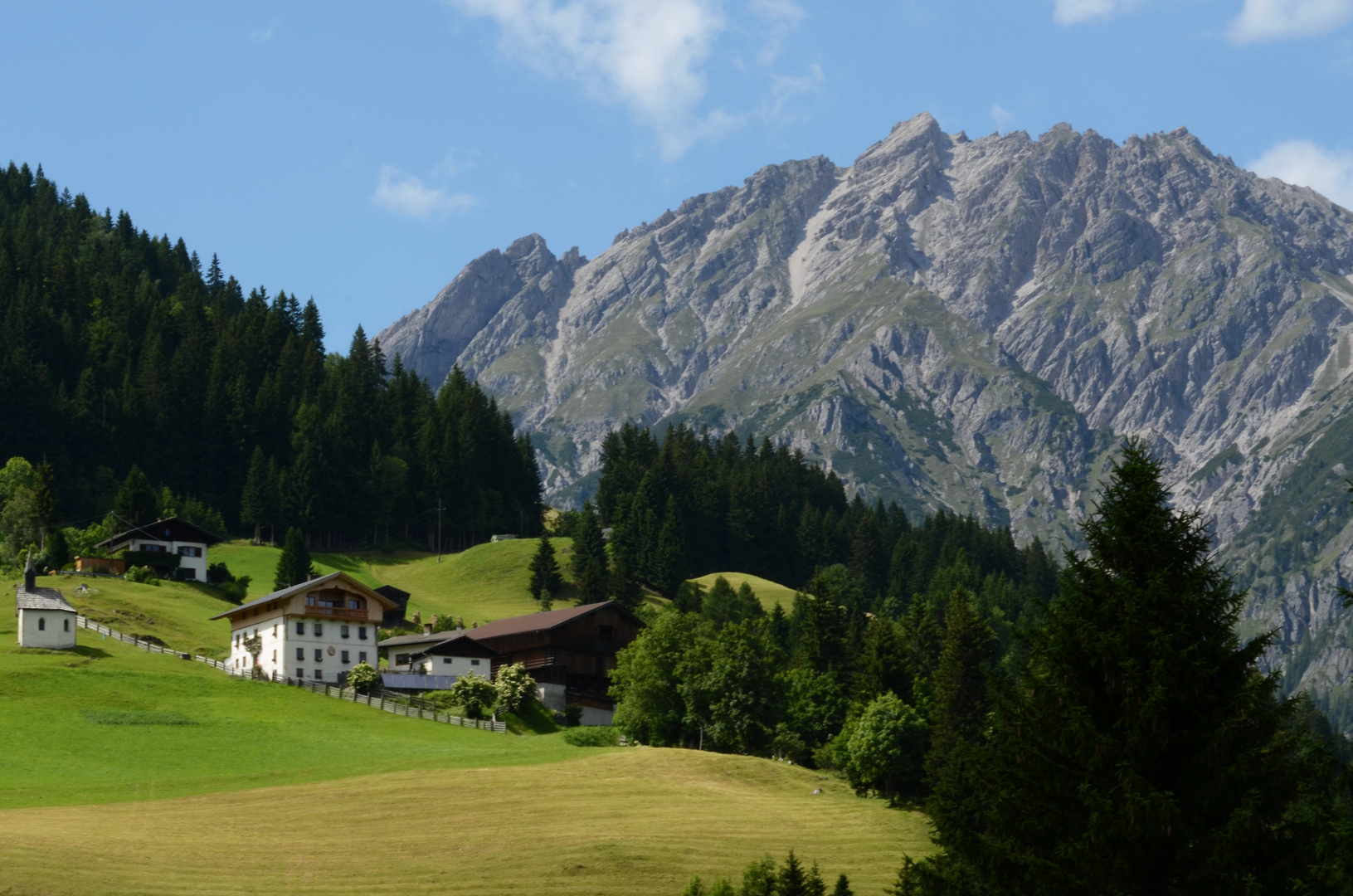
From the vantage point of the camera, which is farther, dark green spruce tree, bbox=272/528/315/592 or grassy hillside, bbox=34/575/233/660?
dark green spruce tree, bbox=272/528/315/592

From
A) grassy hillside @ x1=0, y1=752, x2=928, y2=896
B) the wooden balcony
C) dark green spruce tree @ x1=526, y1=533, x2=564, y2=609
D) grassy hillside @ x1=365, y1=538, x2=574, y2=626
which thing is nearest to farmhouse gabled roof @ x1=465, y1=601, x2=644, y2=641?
the wooden balcony

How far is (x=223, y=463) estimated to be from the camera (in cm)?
18438

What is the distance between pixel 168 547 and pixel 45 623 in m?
40.6

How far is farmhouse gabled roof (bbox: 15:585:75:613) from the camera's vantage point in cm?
9206

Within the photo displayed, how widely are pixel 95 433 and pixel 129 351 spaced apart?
1842 cm

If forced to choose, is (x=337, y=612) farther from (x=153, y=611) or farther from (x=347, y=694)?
(x=153, y=611)

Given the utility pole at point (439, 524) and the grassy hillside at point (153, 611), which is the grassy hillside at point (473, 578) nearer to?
the utility pole at point (439, 524)

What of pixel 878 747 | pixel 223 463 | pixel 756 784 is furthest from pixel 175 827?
pixel 223 463

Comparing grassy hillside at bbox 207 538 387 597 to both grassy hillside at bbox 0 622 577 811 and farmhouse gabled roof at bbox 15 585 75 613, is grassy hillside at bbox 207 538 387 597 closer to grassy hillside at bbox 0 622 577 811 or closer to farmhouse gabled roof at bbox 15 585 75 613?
farmhouse gabled roof at bbox 15 585 75 613

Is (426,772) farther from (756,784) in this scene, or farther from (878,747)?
(878,747)

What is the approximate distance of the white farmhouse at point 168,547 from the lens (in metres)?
131

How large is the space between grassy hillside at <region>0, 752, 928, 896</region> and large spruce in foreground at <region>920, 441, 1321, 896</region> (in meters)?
31.0

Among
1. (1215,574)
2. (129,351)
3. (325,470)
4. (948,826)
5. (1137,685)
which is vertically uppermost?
(129,351)

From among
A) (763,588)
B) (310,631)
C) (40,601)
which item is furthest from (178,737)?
(763,588)
